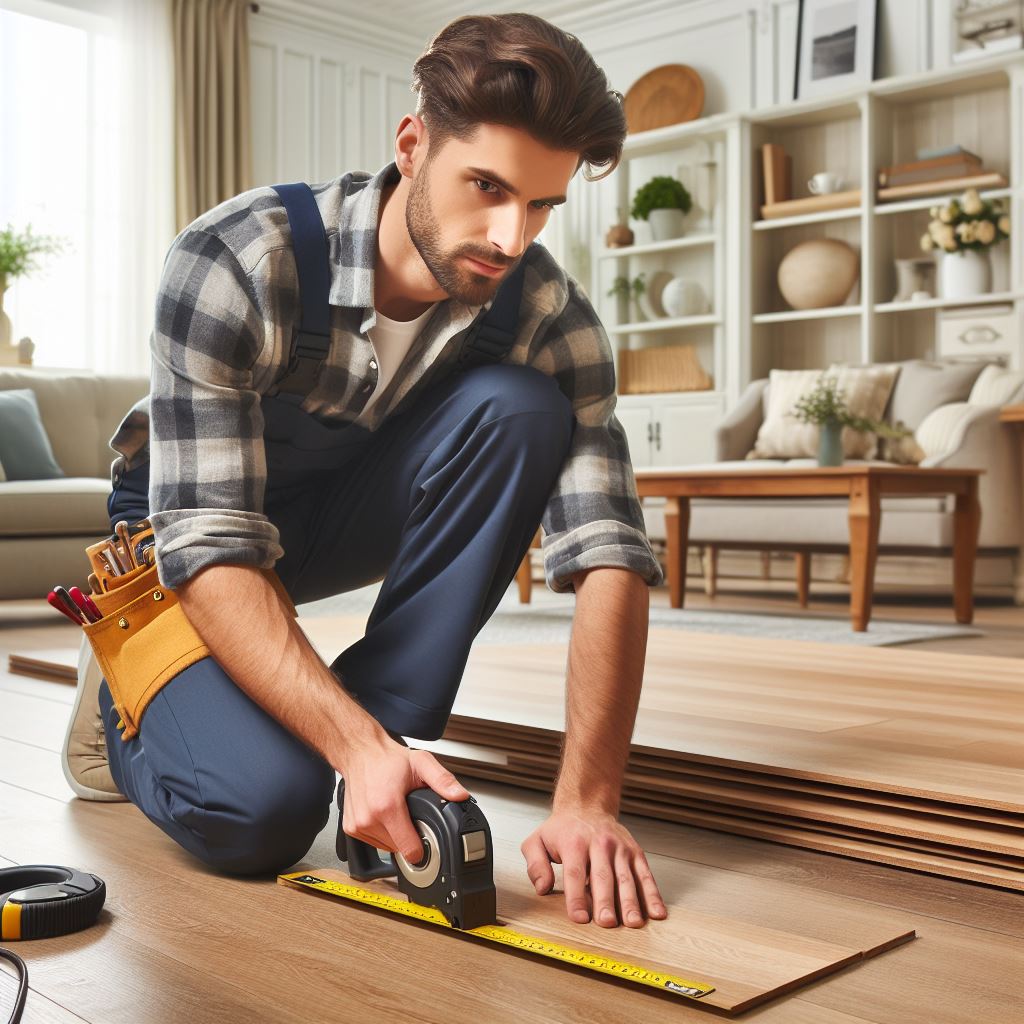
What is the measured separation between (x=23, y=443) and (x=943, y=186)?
415 centimetres

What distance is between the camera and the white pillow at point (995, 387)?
4.71 m

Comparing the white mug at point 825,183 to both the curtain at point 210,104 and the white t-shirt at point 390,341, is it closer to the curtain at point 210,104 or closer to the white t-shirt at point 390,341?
the curtain at point 210,104

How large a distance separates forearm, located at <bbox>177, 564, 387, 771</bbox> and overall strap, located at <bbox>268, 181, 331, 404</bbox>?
0.25 metres

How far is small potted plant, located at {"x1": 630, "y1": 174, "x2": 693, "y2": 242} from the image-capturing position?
691cm

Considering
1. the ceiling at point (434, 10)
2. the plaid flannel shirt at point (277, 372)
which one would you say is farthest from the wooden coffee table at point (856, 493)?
the ceiling at point (434, 10)

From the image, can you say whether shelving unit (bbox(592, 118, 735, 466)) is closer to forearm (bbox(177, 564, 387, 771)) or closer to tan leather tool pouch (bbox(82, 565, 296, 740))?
tan leather tool pouch (bbox(82, 565, 296, 740))

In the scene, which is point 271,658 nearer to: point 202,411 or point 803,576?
point 202,411

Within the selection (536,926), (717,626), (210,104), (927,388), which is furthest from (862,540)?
(210,104)

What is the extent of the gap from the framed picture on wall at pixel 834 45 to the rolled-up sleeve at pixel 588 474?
5.38m

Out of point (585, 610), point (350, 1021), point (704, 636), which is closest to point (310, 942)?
point (350, 1021)

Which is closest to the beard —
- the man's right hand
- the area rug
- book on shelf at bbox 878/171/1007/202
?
the man's right hand

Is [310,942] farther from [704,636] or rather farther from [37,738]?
[704,636]

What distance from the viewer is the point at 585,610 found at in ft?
4.30

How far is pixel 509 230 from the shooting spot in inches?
47.6
